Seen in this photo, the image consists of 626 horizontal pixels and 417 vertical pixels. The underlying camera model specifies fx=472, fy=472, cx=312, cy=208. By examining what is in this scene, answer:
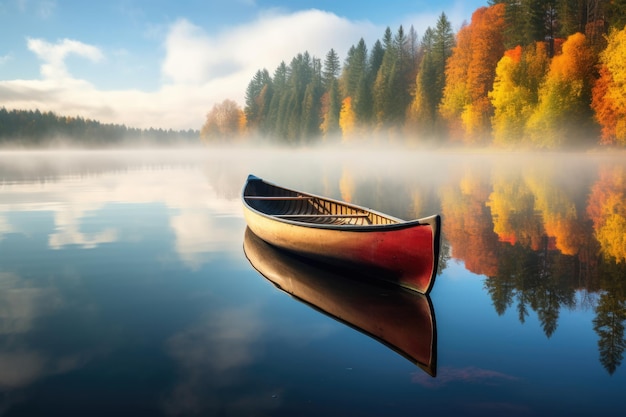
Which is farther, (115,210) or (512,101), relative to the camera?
(512,101)

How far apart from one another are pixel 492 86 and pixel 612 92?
1681 cm

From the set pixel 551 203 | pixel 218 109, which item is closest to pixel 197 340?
pixel 551 203

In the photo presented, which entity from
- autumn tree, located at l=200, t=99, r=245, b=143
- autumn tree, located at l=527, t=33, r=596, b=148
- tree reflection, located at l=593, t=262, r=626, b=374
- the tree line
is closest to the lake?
tree reflection, located at l=593, t=262, r=626, b=374

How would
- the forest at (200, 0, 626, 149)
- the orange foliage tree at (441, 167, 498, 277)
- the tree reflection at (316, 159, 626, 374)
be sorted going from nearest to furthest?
the tree reflection at (316, 159, 626, 374) < the orange foliage tree at (441, 167, 498, 277) < the forest at (200, 0, 626, 149)

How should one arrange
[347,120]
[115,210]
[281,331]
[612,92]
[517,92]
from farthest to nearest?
[347,120], [517,92], [612,92], [115,210], [281,331]

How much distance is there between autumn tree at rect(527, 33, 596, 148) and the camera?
4388 cm

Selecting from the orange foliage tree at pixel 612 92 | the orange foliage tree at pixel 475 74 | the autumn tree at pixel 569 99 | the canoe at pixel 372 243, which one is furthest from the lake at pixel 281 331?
the orange foliage tree at pixel 475 74

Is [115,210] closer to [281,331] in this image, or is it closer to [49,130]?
[281,331]

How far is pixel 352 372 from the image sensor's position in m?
5.80

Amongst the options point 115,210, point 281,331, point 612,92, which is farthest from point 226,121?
point 281,331

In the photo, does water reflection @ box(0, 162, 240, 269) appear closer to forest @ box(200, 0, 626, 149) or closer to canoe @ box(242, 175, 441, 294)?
canoe @ box(242, 175, 441, 294)

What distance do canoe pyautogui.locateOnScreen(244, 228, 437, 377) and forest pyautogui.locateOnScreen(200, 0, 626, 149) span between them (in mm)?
38521

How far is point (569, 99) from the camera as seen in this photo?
43875 mm

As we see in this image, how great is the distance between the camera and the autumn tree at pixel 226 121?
12231 cm
